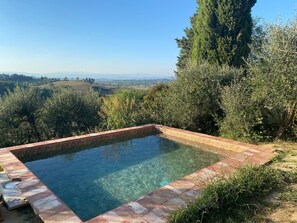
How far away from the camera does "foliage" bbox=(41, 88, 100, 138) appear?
902cm

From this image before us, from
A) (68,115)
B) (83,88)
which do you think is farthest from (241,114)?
(83,88)

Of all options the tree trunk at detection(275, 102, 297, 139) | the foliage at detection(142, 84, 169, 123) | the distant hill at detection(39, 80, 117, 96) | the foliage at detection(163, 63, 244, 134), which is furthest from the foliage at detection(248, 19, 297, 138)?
the distant hill at detection(39, 80, 117, 96)

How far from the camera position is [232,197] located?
11.2ft

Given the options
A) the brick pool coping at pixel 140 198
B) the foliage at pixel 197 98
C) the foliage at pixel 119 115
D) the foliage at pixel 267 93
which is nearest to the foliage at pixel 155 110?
the foliage at pixel 119 115

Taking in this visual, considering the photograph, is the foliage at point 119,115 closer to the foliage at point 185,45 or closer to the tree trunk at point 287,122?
the tree trunk at point 287,122

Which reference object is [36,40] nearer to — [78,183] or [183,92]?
[183,92]

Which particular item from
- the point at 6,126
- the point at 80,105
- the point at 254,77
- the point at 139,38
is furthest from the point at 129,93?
the point at 139,38

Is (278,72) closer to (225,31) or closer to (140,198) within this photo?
(140,198)

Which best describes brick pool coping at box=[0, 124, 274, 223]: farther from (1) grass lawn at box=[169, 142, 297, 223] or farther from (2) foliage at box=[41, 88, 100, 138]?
(2) foliage at box=[41, 88, 100, 138]

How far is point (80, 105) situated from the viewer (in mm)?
9523

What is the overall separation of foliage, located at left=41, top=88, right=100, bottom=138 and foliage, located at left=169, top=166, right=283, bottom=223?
612 centimetres

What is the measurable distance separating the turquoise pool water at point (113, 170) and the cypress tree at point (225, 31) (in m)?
6.45

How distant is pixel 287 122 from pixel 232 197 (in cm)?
453

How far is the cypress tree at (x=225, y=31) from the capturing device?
1146 centimetres
